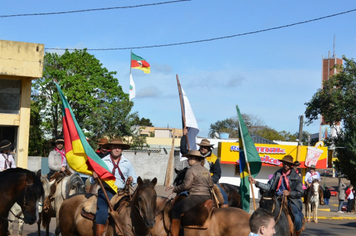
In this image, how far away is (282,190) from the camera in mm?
10875

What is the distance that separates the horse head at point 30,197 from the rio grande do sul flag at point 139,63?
3023 cm

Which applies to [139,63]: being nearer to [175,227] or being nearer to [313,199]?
[313,199]

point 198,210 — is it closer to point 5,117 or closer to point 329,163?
point 5,117

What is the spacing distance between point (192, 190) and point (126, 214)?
1.40 m

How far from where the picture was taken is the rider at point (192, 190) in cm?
941

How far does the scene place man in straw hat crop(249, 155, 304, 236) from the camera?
10.5m

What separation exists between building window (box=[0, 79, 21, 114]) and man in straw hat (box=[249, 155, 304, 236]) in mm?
14884

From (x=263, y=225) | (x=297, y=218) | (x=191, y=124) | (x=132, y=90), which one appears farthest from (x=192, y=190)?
(x=132, y=90)

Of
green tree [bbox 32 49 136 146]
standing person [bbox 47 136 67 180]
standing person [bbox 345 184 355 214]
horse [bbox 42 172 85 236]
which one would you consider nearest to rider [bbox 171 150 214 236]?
horse [bbox 42 172 85 236]

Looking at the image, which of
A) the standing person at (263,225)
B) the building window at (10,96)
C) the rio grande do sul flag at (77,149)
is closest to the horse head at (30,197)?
the rio grande do sul flag at (77,149)

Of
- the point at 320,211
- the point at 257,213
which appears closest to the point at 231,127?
the point at 320,211

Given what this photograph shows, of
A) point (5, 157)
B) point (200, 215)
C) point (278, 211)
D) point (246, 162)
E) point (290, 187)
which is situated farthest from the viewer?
point (5, 157)

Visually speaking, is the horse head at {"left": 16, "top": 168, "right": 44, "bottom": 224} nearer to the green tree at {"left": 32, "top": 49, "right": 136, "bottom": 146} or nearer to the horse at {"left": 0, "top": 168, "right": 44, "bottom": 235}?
the horse at {"left": 0, "top": 168, "right": 44, "bottom": 235}

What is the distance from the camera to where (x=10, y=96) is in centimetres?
2277
